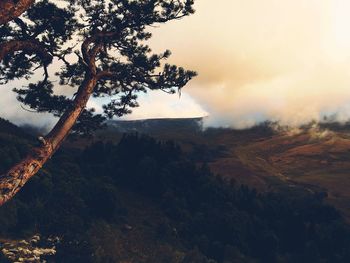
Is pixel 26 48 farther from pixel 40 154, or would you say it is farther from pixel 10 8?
pixel 40 154

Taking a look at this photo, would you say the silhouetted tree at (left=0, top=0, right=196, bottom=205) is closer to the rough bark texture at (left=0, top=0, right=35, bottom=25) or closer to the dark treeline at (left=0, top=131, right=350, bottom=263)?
the rough bark texture at (left=0, top=0, right=35, bottom=25)

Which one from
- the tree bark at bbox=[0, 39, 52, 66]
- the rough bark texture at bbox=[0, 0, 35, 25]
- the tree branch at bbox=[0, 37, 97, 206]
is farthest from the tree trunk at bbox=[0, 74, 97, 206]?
the rough bark texture at bbox=[0, 0, 35, 25]

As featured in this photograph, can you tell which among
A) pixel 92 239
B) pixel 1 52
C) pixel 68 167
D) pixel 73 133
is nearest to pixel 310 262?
pixel 92 239

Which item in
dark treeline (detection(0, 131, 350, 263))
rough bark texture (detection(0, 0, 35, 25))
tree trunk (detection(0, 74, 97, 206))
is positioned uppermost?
rough bark texture (detection(0, 0, 35, 25))

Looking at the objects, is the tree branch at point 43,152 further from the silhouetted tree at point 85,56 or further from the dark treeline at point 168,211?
the dark treeline at point 168,211

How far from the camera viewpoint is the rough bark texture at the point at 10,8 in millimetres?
11617

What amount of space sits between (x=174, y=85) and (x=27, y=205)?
150 feet

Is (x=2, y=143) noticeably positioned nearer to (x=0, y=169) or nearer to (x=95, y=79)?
(x=0, y=169)

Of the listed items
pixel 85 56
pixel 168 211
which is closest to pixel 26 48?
pixel 85 56

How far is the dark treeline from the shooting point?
5419 centimetres

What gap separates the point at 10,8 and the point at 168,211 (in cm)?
7125

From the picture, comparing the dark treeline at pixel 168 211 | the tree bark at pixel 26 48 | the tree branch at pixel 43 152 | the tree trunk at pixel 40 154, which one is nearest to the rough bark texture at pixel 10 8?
the tree bark at pixel 26 48

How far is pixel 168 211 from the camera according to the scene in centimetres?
8056

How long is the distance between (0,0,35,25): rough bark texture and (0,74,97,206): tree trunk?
295cm
